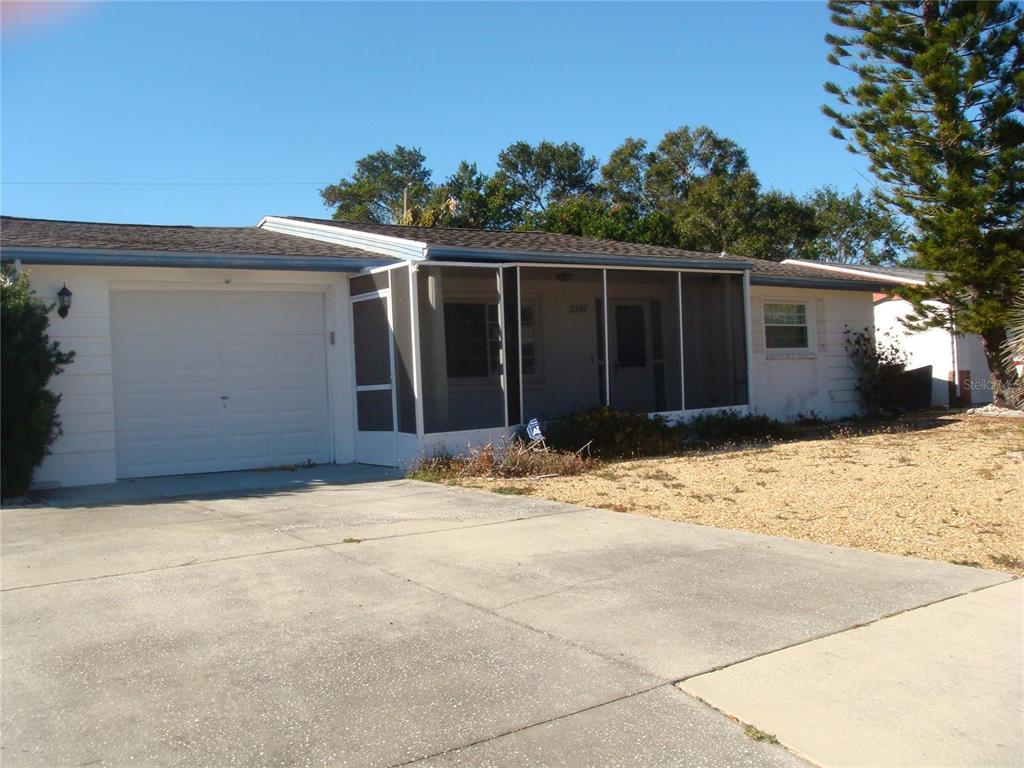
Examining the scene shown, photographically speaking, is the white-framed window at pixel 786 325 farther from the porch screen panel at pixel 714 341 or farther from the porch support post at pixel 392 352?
the porch support post at pixel 392 352

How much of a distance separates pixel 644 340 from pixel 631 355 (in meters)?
Result: 0.40

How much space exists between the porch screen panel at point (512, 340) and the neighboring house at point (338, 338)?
32mm

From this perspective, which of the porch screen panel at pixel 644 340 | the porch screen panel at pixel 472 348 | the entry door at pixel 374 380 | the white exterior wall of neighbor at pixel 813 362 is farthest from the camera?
the white exterior wall of neighbor at pixel 813 362

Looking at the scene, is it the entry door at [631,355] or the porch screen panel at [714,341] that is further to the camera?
the entry door at [631,355]

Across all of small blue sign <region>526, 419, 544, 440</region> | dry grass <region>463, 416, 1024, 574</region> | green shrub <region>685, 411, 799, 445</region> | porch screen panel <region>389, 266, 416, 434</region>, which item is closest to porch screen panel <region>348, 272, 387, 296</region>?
porch screen panel <region>389, 266, 416, 434</region>

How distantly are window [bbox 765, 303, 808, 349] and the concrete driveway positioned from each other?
10.4m

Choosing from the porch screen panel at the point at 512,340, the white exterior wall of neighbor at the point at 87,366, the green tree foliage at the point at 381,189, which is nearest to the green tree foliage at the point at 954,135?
the porch screen panel at the point at 512,340

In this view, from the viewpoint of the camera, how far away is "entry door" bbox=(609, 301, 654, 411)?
16.2 metres

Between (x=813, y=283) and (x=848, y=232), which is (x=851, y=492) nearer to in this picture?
(x=813, y=283)

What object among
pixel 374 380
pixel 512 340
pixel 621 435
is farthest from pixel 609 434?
pixel 374 380

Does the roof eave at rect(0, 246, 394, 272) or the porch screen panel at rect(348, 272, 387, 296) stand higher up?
the roof eave at rect(0, 246, 394, 272)

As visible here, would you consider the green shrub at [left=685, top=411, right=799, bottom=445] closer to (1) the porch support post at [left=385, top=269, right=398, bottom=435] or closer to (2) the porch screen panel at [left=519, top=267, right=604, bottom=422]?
(2) the porch screen panel at [left=519, top=267, right=604, bottom=422]

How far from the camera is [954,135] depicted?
1723cm

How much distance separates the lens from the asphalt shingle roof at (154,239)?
439 inches
